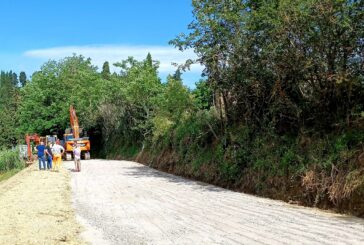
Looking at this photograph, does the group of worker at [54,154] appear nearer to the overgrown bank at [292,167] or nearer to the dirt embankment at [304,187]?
the overgrown bank at [292,167]

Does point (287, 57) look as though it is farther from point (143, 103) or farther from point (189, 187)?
point (143, 103)

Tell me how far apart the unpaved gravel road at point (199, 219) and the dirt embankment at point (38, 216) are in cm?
46

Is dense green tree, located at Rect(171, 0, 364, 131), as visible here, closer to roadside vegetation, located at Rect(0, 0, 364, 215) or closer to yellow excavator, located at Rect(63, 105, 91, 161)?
roadside vegetation, located at Rect(0, 0, 364, 215)

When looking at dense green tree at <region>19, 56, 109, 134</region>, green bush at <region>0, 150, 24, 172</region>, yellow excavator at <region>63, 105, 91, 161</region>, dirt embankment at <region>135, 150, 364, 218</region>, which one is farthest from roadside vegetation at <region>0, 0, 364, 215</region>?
green bush at <region>0, 150, 24, 172</region>

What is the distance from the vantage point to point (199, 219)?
11438 mm

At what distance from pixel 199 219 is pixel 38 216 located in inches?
161

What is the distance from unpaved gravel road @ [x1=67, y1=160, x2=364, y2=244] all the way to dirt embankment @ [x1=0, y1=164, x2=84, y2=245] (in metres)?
0.46

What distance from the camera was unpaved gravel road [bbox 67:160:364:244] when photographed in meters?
9.25

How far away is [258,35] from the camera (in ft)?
55.7

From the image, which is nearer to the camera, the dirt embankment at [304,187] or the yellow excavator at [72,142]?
the dirt embankment at [304,187]

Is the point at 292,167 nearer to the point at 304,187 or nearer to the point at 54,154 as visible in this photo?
the point at 304,187

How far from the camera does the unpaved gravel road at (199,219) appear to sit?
364 inches

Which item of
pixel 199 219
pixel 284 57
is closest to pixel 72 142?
pixel 284 57

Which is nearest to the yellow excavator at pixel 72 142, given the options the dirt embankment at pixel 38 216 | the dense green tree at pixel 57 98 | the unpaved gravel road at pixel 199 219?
the dense green tree at pixel 57 98
